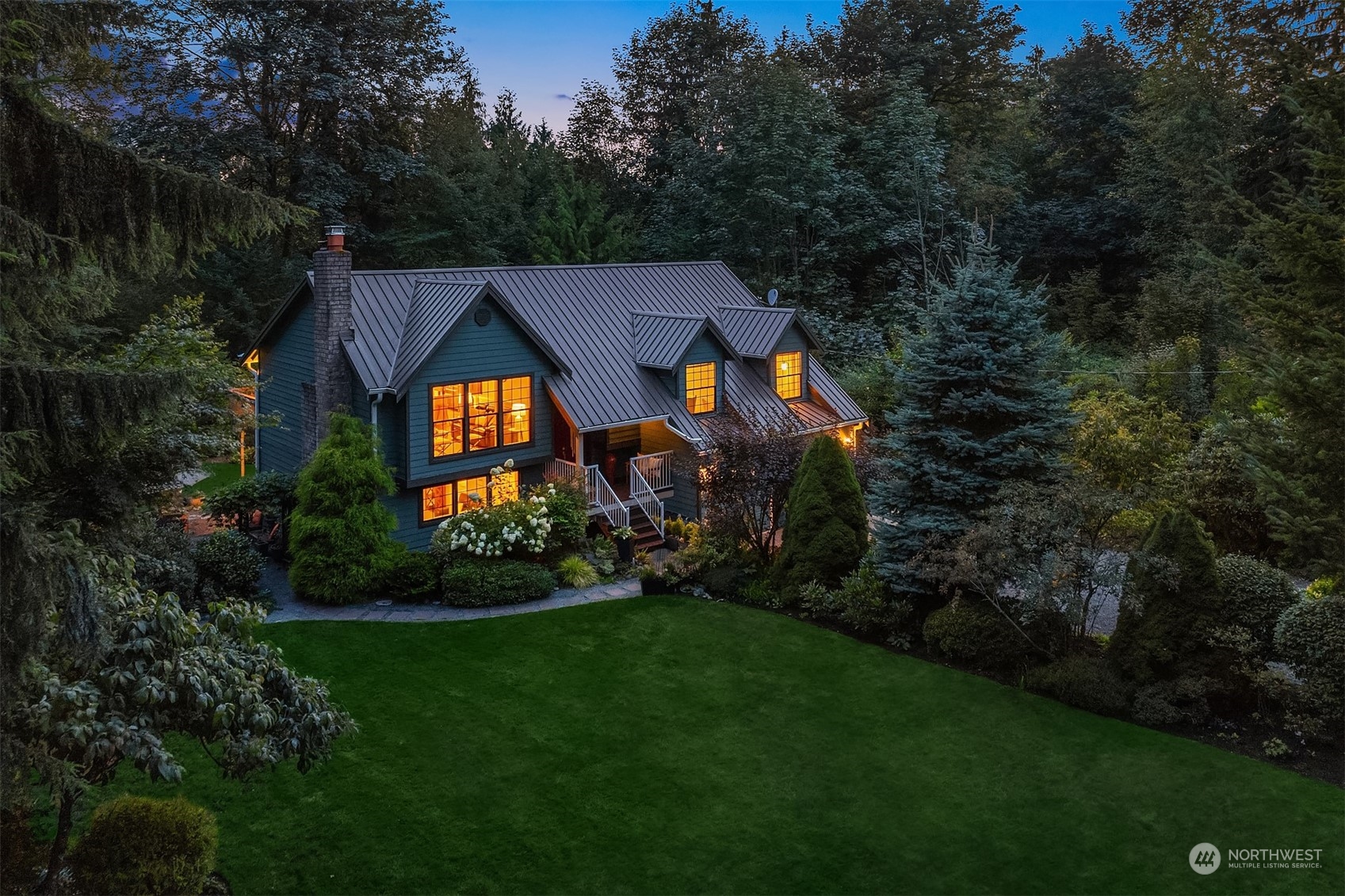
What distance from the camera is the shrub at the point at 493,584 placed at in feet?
55.3

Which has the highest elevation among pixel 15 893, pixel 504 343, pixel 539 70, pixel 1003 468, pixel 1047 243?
pixel 539 70

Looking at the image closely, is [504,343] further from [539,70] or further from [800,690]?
[539,70]

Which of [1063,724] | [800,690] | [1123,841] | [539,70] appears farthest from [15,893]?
[539,70]

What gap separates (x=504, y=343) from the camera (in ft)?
65.9

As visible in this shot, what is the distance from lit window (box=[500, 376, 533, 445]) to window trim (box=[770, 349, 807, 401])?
6.85m

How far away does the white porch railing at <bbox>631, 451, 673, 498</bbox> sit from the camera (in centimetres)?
2186

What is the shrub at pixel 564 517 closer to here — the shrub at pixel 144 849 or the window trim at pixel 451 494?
the window trim at pixel 451 494

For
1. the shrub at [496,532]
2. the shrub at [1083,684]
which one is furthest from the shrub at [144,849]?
the shrub at [1083,684]

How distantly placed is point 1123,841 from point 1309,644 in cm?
396

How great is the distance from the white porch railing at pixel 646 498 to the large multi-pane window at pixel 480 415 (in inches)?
100

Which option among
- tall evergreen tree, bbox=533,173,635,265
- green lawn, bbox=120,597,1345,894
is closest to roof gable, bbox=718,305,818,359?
green lawn, bbox=120,597,1345,894

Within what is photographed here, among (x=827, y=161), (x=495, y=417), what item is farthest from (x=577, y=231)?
(x=495, y=417)

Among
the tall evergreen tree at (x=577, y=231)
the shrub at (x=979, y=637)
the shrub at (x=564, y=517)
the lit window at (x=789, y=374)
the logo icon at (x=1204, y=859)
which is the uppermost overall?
the tall evergreen tree at (x=577, y=231)

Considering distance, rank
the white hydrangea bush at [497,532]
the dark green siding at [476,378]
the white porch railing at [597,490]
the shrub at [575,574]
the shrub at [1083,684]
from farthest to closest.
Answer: the white porch railing at [597,490] < the dark green siding at [476,378] < the shrub at [575,574] < the white hydrangea bush at [497,532] < the shrub at [1083,684]
